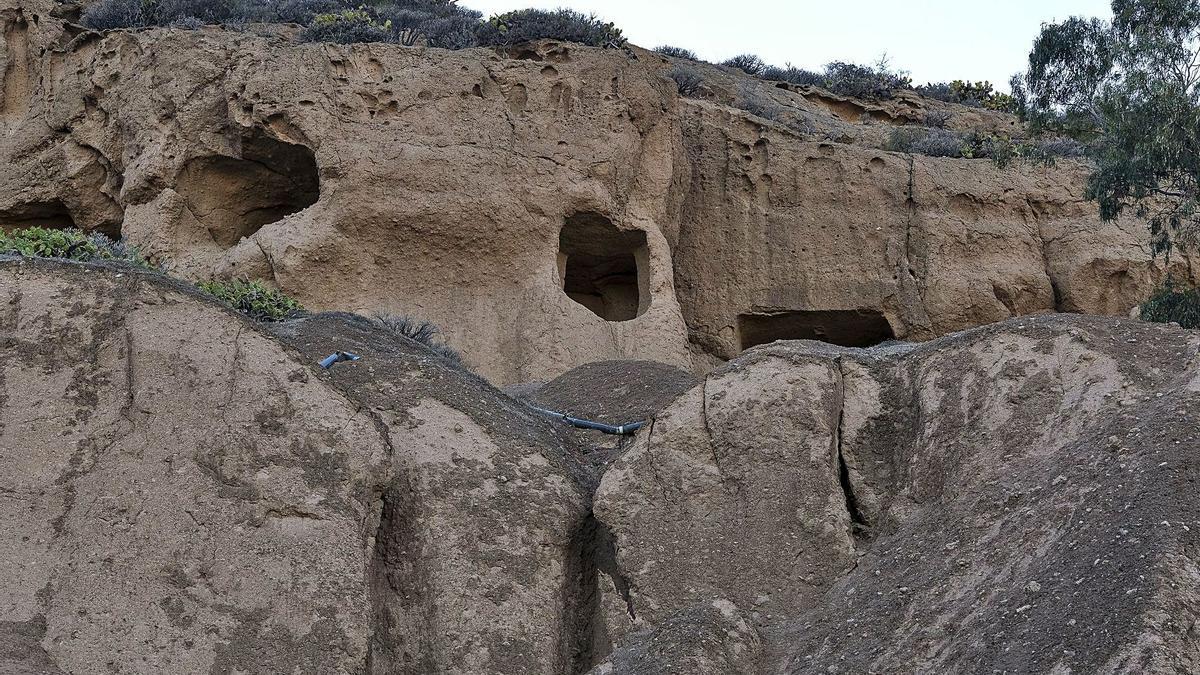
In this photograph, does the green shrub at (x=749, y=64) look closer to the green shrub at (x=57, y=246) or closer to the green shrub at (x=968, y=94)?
the green shrub at (x=968, y=94)

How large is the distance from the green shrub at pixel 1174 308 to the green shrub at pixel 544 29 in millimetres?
6819

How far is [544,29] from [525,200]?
9.95ft

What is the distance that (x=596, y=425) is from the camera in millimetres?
10258

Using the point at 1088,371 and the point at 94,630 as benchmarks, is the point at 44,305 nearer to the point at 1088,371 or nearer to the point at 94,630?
the point at 94,630

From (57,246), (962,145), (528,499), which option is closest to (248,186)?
(57,246)

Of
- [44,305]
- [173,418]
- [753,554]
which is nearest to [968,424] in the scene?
[753,554]

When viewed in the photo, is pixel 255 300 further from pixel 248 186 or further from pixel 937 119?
pixel 937 119

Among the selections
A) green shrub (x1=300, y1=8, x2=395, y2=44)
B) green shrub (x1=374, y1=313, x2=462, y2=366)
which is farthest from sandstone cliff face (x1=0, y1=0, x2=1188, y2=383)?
green shrub (x1=300, y1=8, x2=395, y2=44)

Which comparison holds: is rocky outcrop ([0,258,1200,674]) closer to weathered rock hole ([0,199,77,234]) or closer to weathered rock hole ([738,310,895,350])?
weathered rock hole ([738,310,895,350])

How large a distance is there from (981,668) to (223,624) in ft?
12.4

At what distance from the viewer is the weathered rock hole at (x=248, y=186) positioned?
51.8 feet

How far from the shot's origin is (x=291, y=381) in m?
8.57

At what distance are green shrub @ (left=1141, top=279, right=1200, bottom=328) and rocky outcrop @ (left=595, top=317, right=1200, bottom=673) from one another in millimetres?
7402

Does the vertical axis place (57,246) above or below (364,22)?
below
